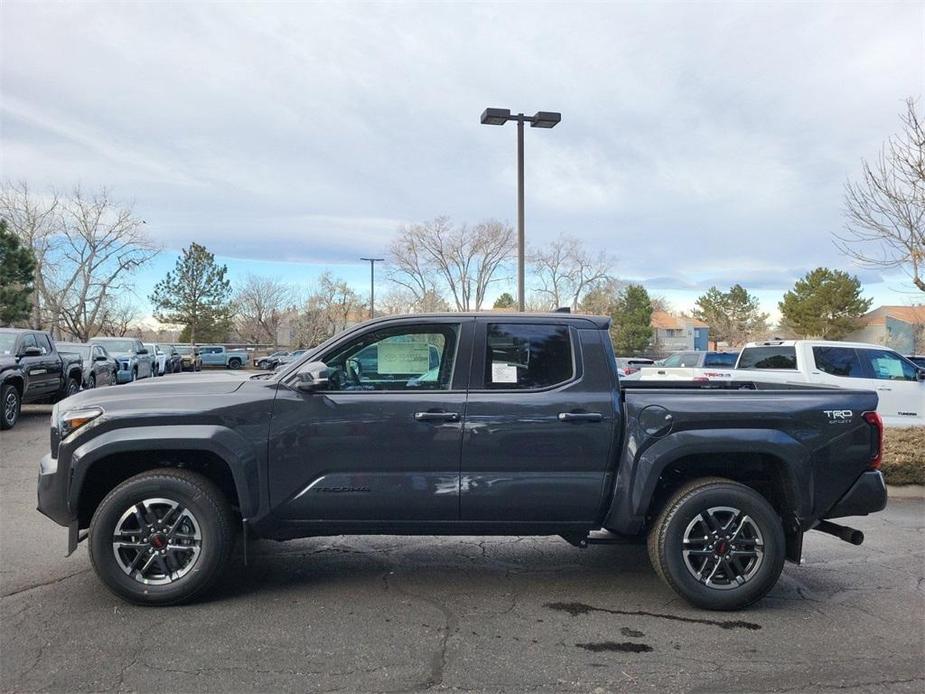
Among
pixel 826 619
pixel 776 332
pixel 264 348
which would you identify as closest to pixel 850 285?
pixel 776 332

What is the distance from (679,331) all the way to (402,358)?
97.8m

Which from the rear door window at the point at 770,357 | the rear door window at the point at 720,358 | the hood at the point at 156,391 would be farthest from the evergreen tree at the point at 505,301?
the hood at the point at 156,391

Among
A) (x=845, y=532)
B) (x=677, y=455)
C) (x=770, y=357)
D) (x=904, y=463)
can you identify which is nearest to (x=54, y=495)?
(x=677, y=455)

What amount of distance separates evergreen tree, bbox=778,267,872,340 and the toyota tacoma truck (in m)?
52.6

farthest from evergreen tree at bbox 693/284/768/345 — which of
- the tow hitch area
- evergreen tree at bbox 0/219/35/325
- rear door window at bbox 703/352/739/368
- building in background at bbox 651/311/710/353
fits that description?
the tow hitch area

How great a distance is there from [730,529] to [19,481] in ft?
25.7

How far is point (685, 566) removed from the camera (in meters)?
4.48

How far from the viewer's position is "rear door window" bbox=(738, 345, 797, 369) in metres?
12.6

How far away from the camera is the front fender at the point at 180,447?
170 inches

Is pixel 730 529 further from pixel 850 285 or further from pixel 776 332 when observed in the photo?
pixel 776 332

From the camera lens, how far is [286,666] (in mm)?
3646

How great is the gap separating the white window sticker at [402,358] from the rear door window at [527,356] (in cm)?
43

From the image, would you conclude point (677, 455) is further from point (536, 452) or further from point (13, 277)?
point (13, 277)

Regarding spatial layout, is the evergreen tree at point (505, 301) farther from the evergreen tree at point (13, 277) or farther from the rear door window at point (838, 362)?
the rear door window at point (838, 362)
